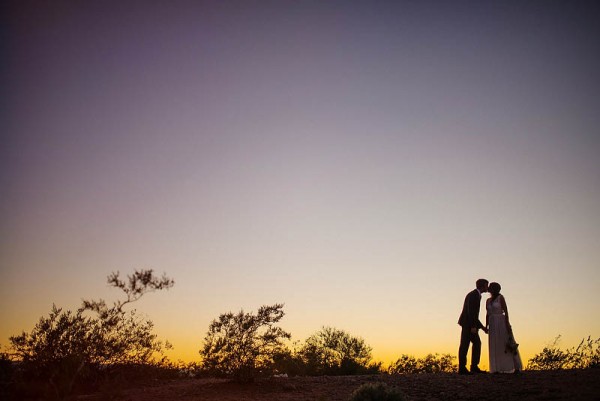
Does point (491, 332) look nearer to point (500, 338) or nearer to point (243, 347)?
point (500, 338)

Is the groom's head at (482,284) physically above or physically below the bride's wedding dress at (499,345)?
above

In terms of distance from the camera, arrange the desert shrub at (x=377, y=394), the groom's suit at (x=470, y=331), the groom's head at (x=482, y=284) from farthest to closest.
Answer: the groom's head at (x=482, y=284)
the groom's suit at (x=470, y=331)
the desert shrub at (x=377, y=394)

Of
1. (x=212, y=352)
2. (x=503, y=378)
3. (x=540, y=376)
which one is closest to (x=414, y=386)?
(x=503, y=378)

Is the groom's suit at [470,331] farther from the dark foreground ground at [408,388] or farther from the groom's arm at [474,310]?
the dark foreground ground at [408,388]

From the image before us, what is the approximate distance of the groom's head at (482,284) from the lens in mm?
11914

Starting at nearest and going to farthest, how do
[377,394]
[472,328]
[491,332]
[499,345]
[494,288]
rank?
[377,394]
[499,345]
[491,332]
[472,328]
[494,288]

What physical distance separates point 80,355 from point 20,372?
1348 mm

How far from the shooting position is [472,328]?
11.6 meters

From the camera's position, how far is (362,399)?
823 centimetres

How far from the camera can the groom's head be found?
1191 cm

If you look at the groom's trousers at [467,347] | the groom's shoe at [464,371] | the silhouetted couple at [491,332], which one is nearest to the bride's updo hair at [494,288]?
the silhouetted couple at [491,332]

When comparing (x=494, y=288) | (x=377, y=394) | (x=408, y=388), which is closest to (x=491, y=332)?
(x=494, y=288)

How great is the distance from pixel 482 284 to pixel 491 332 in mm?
1397

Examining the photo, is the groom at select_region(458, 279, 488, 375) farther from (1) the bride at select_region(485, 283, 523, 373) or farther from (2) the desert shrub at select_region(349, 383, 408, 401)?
(2) the desert shrub at select_region(349, 383, 408, 401)
